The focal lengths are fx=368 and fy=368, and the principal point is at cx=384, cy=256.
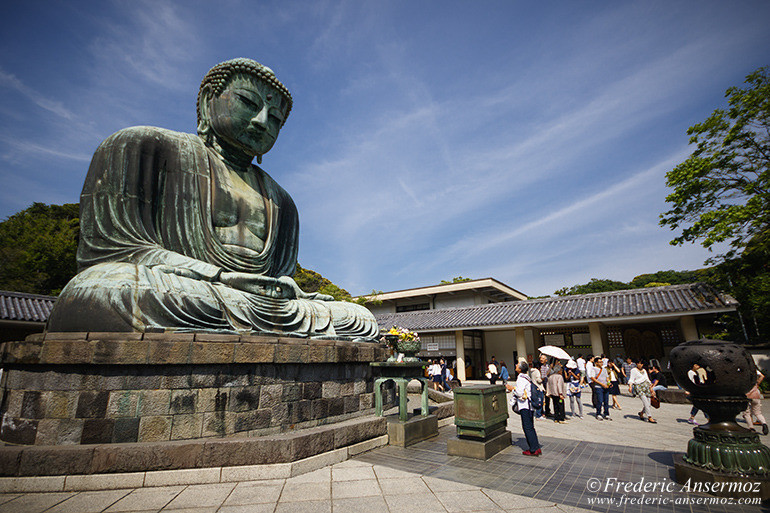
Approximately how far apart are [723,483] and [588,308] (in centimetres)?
1489

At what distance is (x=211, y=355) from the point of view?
4250mm

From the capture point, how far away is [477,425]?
16.6 feet

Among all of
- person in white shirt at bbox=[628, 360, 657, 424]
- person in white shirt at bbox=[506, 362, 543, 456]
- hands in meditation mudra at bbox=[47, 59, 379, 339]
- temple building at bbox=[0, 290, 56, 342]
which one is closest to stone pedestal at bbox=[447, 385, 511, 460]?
person in white shirt at bbox=[506, 362, 543, 456]

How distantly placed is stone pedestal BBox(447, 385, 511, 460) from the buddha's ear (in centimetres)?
618

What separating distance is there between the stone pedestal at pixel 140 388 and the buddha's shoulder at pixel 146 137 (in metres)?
3.00

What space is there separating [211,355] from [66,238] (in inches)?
777

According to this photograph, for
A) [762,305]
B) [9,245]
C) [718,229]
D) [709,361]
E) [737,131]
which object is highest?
[737,131]

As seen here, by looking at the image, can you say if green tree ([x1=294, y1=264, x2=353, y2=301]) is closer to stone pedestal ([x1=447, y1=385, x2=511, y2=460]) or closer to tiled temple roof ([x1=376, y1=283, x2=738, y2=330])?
tiled temple roof ([x1=376, y1=283, x2=738, y2=330])

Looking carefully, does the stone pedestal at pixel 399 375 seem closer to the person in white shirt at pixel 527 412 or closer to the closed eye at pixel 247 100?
the person in white shirt at pixel 527 412

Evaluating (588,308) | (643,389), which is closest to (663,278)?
(588,308)

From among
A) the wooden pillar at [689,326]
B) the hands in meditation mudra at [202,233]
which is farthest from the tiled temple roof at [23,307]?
the wooden pillar at [689,326]

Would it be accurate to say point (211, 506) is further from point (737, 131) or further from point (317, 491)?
point (737, 131)

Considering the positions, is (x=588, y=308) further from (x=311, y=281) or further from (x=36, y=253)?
(x=36, y=253)

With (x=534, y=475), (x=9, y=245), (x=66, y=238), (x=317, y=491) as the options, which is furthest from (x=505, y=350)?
(x=9, y=245)
